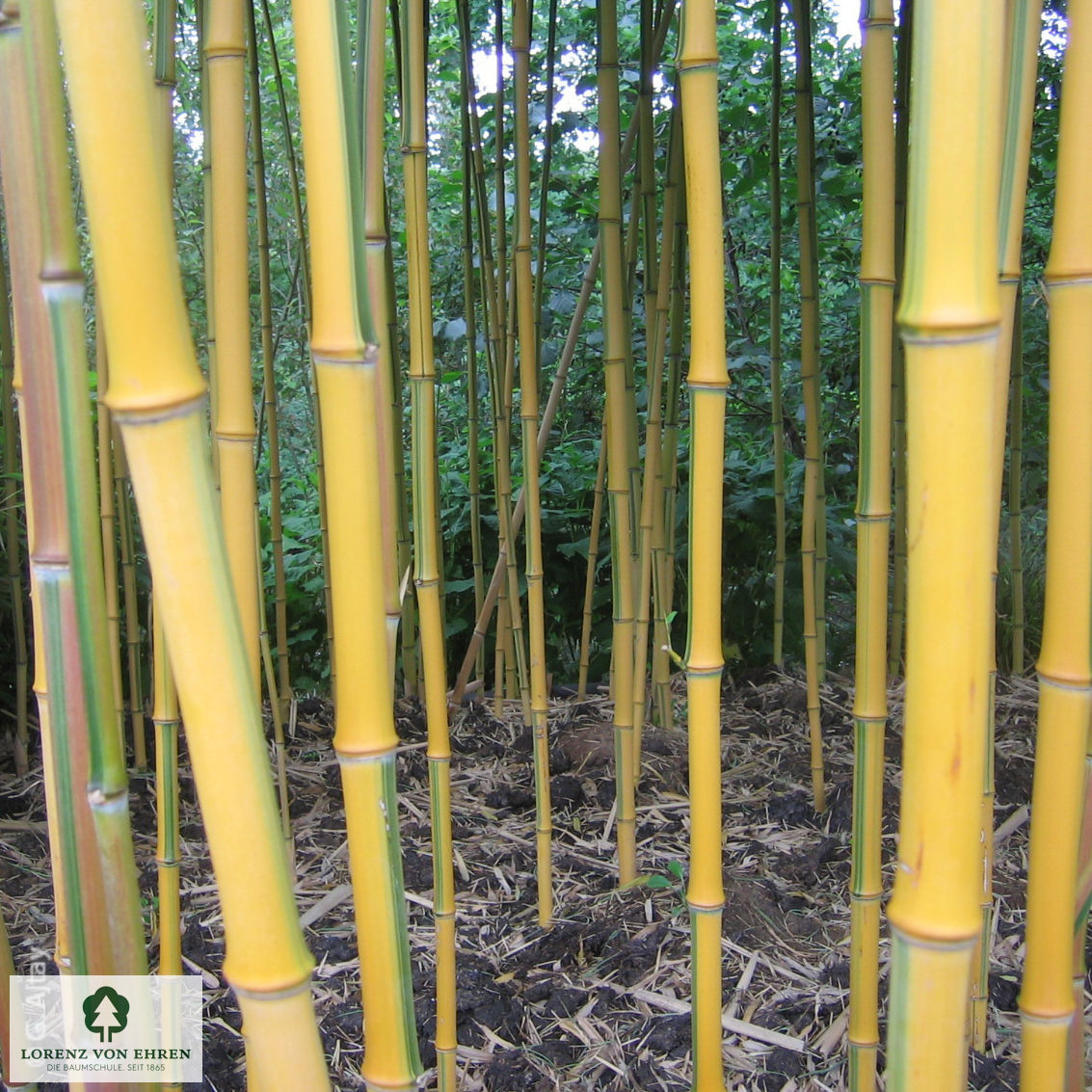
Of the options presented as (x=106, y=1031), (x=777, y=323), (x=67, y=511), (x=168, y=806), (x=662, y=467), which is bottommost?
(x=106, y=1031)

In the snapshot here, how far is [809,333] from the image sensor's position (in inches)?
47.2

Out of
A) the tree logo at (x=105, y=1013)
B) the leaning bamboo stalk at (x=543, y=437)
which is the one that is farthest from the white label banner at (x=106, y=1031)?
the leaning bamboo stalk at (x=543, y=437)

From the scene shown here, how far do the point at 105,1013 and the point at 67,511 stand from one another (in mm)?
409

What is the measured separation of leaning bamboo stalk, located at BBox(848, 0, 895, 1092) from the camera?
0.56 metres

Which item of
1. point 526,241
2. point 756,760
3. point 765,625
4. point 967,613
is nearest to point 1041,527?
point 765,625

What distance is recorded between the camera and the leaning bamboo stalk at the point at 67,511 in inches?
16.0

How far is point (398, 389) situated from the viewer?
156 centimetres

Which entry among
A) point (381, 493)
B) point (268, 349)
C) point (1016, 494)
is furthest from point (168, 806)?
point (1016, 494)

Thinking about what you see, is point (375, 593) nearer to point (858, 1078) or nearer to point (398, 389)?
point (858, 1078)

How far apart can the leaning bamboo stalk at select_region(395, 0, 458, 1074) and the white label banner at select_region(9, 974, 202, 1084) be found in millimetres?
217

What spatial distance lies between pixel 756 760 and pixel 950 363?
1.36 metres

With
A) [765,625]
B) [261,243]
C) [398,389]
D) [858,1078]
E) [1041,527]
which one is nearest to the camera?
[858,1078]

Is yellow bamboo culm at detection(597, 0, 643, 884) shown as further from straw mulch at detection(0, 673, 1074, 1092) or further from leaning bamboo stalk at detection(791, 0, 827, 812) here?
leaning bamboo stalk at detection(791, 0, 827, 812)

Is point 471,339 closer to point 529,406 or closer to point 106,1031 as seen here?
point 529,406
